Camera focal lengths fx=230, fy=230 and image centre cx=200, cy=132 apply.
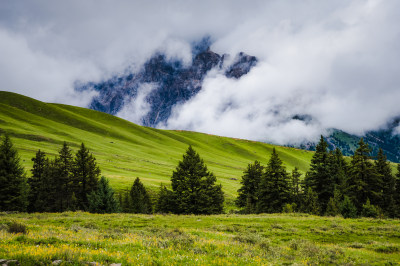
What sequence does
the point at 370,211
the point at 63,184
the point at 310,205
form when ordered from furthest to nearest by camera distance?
the point at 63,184
the point at 310,205
the point at 370,211

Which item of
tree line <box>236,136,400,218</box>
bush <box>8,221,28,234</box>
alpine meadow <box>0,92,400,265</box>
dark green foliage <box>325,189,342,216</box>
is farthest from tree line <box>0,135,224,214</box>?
bush <box>8,221,28,234</box>

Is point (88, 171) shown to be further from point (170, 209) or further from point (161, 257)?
point (161, 257)

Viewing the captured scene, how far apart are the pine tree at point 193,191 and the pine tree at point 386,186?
2853cm

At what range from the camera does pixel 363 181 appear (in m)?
38.5

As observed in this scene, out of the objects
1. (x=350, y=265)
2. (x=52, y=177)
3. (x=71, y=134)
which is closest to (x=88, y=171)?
(x=52, y=177)

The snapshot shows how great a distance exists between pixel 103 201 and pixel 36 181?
1676 centimetres

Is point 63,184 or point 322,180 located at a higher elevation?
point 322,180

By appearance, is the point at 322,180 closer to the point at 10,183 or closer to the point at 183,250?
the point at 183,250

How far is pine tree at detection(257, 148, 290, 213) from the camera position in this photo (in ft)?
127

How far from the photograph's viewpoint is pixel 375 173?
127 ft

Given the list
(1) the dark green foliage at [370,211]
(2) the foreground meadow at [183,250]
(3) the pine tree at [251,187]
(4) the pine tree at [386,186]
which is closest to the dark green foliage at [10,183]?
(2) the foreground meadow at [183,250]

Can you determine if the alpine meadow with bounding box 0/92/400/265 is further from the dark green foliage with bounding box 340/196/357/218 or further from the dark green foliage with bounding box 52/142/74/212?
the dark green foliage with bounding box 52/142/74/212

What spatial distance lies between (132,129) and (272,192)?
15806 centimetres

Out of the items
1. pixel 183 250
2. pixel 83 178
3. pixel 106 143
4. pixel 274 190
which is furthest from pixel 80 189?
pixel 106 143
